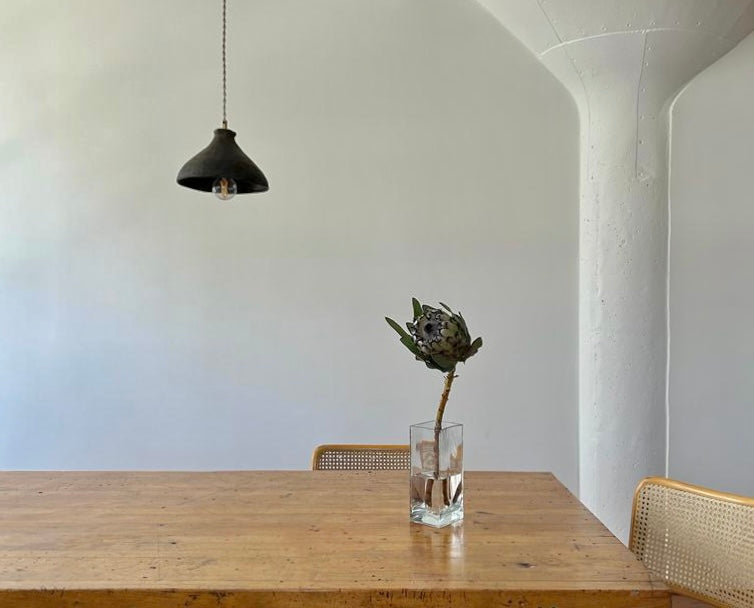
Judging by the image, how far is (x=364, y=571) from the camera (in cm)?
103

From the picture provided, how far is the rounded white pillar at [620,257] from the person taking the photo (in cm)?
248

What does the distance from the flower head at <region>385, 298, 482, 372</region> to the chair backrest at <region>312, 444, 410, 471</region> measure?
765 mm

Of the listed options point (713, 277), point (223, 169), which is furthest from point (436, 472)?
point (713, 277)

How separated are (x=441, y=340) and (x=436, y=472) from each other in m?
0.29

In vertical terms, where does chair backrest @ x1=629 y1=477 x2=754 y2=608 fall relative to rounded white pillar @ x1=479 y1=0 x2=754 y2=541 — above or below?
below

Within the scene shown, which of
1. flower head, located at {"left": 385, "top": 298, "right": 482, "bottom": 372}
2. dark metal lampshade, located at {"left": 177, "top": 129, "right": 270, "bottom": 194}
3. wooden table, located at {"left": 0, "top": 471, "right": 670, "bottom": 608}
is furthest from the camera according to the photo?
dark metal lampshade, located at {"left": 177, "top": 129, "right": 270, "bottom": 194}

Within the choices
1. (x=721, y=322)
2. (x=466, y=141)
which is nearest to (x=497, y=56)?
(x=466, y=141)

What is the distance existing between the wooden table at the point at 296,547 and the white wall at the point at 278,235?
114 centimetres

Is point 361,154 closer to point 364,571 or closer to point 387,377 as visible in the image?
point 387,377

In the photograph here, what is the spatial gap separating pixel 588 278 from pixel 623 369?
0.42 m

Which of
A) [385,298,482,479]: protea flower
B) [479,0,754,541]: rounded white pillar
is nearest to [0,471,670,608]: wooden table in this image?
[385,298,482,479]: protea flower

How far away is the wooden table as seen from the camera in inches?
37.7

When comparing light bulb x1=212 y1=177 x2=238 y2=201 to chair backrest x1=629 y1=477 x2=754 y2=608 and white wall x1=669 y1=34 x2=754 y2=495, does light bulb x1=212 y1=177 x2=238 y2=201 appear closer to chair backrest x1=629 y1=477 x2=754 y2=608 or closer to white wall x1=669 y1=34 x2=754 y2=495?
chair backrest x1=629 y1=477 x2=754 y2=608

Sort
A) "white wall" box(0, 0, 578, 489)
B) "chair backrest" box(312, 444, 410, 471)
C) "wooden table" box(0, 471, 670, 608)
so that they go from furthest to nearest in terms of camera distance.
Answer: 1. "white wall" box(0, 0, 578, 489)
2. "chair backrest" box(312, 444, 410, 471)
3. "wooden table" box(0, 471, 670, 608)
